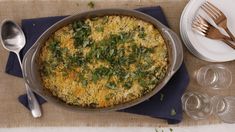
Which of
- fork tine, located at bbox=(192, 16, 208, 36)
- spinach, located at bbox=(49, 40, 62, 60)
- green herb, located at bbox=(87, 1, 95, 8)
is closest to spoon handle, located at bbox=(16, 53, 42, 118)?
spinach, located at bbox=(49, 40, 62, 60)

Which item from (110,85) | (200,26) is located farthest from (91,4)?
(200,26)

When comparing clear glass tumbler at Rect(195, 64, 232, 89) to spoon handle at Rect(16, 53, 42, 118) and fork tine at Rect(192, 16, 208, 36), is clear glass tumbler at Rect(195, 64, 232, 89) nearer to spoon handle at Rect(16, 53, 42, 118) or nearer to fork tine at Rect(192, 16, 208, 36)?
fork tine at Rect(192, 16, 208, 36)

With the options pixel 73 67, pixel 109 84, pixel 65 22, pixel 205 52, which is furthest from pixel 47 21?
pixel 205 52

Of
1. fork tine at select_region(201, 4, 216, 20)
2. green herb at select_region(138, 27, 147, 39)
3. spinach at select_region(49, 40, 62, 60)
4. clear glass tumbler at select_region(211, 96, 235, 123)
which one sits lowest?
clear glass tumbler at select_region(211, 96, 235, 123)

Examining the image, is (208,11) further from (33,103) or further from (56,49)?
(33,103)

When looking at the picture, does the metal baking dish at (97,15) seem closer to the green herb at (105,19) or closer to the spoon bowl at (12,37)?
the green herb at (105,19)

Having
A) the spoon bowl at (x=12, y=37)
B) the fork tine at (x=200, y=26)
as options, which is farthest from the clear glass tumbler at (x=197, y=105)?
the spoon bowl at (x=12, y=37)
